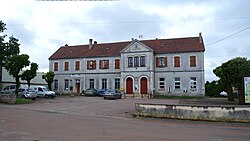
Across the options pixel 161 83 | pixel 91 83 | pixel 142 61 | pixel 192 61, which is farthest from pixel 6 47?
pixel 192 61

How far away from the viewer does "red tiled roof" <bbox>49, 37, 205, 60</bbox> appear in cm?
4100

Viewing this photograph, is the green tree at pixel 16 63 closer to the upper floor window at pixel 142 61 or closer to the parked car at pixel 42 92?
the parked car at pixel 42 92

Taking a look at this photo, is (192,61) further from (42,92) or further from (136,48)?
(42,92)

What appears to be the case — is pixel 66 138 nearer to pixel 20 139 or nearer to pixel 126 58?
pixel 20 139

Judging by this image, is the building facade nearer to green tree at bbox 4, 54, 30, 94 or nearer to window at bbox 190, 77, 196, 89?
window at bbox 190, 77, 196, 89

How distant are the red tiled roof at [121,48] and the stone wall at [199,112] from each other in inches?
982

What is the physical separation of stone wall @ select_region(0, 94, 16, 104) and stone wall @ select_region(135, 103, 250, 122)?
48.7 ft

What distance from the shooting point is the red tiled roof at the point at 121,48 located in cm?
4100

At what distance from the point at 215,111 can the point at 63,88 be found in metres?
36.0

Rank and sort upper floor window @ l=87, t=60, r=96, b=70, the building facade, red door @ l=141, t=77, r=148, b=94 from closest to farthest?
1. the building facade
2. red door @ l=141, t=77, r=148, b=94
3. upper floor window @ l=87, t=60, r=96, b=70

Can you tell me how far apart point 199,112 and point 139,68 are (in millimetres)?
26014

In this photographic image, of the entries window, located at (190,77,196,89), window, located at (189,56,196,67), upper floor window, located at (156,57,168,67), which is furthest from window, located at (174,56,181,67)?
window, located at (190,77,196,89)

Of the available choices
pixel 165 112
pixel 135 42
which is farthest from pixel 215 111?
pixel 135 42

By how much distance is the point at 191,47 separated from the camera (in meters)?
40.5
